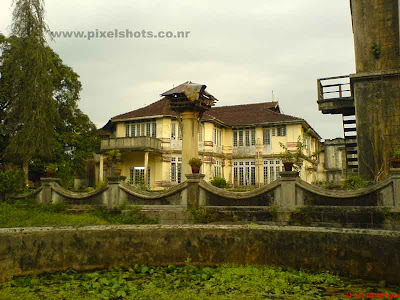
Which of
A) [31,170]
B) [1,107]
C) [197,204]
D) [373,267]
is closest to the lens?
[373,267]

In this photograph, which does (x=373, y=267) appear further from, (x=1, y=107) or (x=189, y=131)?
(x=1, y=107)

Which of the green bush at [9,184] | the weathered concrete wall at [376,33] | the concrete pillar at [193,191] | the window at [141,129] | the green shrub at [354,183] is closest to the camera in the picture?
the concrete pillar at [193,191]

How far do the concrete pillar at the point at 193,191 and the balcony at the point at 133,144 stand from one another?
59.6 ft

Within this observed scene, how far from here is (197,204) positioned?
37.4 feet

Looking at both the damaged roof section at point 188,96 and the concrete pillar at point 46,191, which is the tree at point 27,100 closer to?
the concrete pillar at point 46,191

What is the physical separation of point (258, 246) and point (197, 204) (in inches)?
177

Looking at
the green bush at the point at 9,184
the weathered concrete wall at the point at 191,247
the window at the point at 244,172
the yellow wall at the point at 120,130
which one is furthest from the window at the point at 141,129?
the weathered concrete wall at the point at 191,247

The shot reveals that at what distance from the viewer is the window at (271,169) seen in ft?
105

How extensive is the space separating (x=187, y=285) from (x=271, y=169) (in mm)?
27365

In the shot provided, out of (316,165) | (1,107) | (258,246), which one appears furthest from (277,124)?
(258,246)

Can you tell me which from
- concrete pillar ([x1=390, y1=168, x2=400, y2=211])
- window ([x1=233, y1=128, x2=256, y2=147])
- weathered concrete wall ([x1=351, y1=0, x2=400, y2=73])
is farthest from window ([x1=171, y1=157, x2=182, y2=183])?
concrete pillar ([x1=390, y1=168, x2=400, y2=211])

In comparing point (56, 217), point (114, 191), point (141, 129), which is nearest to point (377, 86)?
point (114, 191)

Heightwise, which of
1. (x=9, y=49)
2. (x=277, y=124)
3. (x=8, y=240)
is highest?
(x=9, y=49)

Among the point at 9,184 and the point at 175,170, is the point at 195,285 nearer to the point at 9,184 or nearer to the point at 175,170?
the point at 9,184
